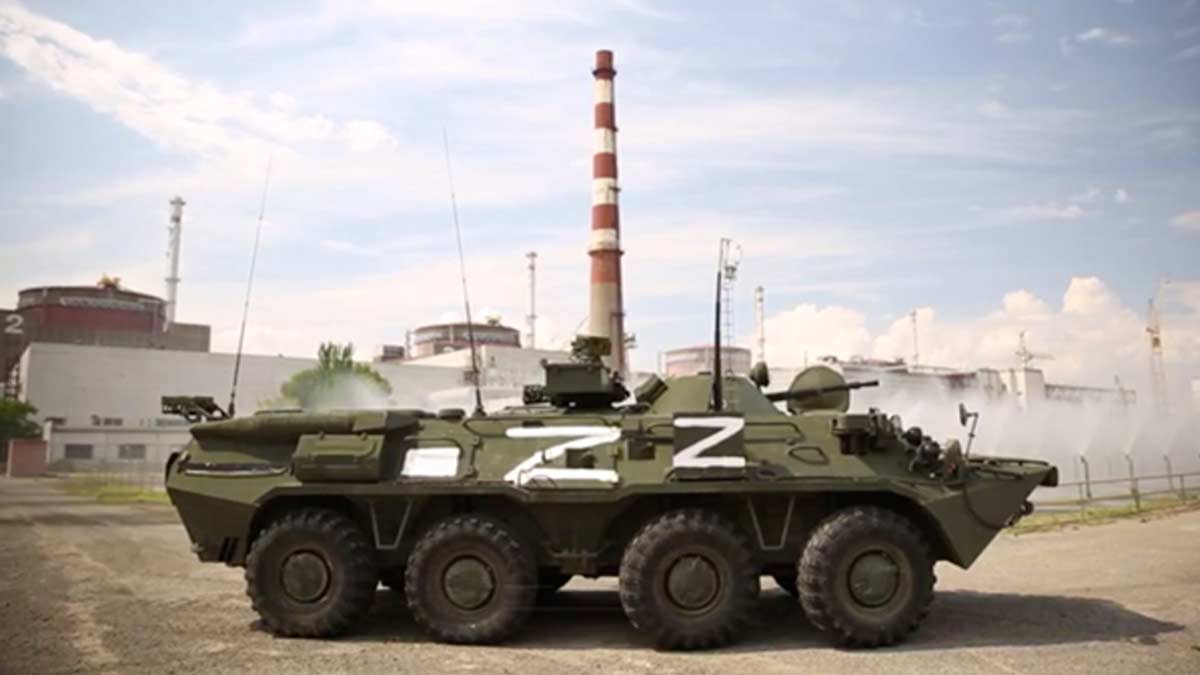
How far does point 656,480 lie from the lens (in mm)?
9359

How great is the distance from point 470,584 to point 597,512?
1.30 meters

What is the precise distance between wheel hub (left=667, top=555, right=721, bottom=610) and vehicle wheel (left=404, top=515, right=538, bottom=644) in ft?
4.17

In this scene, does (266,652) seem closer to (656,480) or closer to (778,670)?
(656,480)

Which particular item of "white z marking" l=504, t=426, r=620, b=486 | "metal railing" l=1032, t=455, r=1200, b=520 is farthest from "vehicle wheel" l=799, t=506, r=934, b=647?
"metal railing" l=1032, t=455, r=1200, b=520

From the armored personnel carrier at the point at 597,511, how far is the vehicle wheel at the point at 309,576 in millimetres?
18

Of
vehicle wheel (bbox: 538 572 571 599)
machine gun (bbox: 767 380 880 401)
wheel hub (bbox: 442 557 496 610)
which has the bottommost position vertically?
vehicle wheel (bbox: 538 572 571 599)

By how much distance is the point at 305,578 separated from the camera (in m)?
9.60

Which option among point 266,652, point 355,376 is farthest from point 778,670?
point 355,376

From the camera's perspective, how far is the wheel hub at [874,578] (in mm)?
8992

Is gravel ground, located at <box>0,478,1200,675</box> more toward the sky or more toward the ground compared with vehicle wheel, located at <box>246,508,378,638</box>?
more toward the ground

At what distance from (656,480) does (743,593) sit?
1.22 m

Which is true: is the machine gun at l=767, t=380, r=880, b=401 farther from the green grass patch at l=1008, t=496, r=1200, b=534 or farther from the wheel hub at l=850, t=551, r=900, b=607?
the green grass patch at l=1008, t=496, r=1200, b=534

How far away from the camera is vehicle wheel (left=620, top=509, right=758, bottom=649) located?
352 inches

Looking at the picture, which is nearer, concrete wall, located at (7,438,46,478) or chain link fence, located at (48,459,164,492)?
chain link fence, located at (48,459,164,492)
